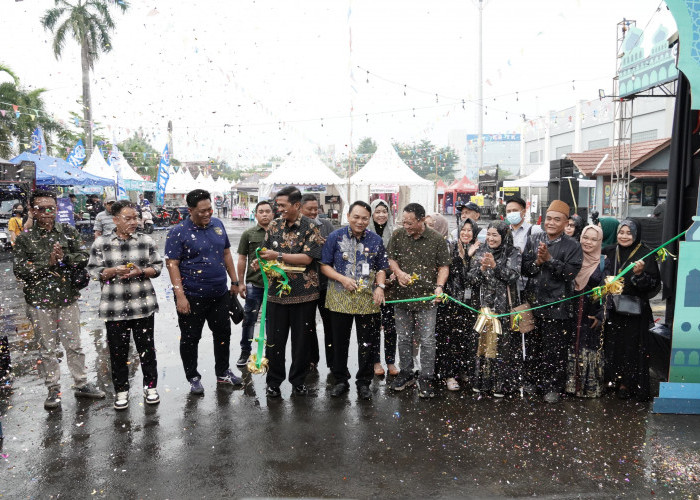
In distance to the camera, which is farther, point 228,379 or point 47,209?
point 228,379

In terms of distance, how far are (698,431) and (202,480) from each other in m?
3.61

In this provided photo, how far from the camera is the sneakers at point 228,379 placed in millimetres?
4949

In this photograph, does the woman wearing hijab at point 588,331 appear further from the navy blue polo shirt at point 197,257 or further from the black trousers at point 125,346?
the black trousers at point 125,346

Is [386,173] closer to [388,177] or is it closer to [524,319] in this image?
[388,177]

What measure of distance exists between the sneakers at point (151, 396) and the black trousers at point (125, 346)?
0.04 meters

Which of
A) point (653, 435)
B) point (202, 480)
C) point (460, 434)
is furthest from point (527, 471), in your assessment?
point (202, 480)

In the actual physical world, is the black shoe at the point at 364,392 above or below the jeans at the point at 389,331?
below

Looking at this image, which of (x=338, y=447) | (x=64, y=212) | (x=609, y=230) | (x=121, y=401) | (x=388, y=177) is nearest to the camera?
(x=338, y=447)

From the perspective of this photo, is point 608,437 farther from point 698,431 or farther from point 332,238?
point 332,238

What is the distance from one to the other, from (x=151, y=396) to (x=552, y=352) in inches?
138

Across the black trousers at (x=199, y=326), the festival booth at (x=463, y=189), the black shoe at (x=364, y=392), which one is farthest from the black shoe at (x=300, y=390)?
the festival booth at (x=463, y=189)

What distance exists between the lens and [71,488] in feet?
10.3

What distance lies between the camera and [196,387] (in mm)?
4688

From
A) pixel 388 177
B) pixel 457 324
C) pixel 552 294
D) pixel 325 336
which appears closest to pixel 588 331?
pixel 552 294
